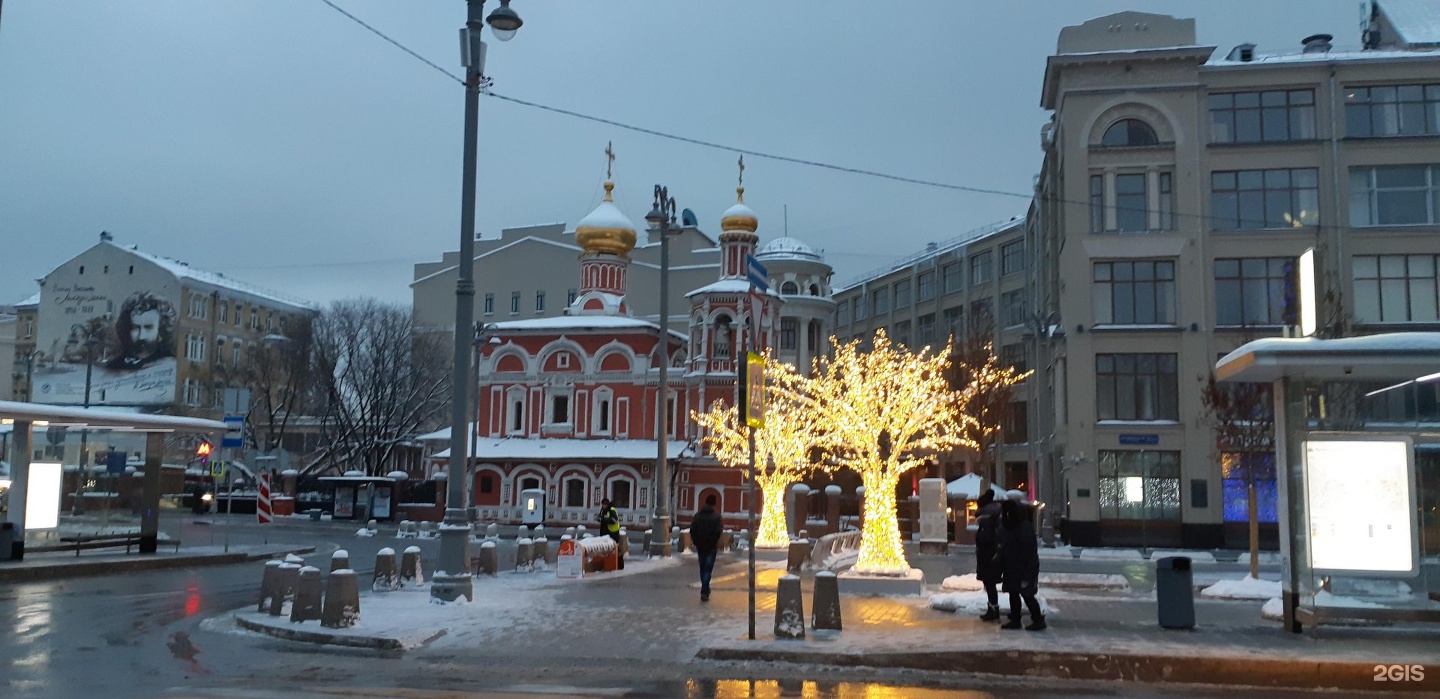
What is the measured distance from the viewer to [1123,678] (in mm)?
11688

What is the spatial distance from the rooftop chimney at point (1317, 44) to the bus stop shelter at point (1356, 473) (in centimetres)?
3323

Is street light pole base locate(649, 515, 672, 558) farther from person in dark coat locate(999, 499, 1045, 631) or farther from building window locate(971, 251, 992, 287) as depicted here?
building window locate(971, 251, 992, 287)

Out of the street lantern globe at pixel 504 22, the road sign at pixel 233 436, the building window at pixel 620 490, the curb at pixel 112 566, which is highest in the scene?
the street lantern globe at pixel 504 22

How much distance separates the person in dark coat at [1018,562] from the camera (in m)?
13.7

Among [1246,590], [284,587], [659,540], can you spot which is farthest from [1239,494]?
[284,587]

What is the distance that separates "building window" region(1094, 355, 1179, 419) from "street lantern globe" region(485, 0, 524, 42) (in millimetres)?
28767

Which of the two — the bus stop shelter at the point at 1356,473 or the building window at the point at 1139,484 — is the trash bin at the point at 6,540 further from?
the building window at the point at 1139,484

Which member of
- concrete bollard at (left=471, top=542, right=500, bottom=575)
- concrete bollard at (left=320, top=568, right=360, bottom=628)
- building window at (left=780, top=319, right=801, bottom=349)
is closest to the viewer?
concrete bollard at (left=320, top=568, right=360, bottom=628)

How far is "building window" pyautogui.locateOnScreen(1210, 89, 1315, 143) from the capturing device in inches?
1565

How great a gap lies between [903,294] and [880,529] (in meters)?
58.7

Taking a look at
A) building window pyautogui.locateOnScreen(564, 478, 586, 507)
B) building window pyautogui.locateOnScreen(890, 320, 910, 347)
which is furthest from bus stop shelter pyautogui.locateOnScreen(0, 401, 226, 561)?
building window pyautogui.locateOnScreen(890, 320, 910, 347)

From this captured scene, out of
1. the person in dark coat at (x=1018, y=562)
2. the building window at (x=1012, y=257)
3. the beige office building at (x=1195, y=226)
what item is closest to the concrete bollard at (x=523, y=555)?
the person in dark coat at (x=1018, y=562)

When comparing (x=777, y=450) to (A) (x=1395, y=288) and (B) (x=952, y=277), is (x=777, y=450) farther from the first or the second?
(B) (x=952, y=277)

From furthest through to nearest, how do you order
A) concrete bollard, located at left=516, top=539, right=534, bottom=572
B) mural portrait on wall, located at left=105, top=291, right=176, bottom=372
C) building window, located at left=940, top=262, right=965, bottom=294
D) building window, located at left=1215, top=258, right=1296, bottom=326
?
mural portrait on wall, located at left=105, top=291, right=176, bottom=372, building window, located at left=940, top=262, right=965, bottom=294, building window, located at left=1215, top=258, right=1296, bottom=326, concrete bollard, located at left=516, top=539, right=534, bottom=572
